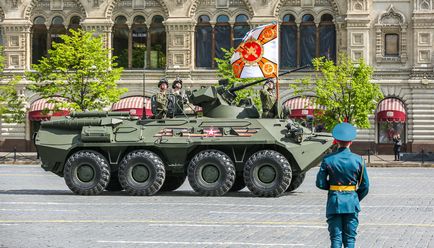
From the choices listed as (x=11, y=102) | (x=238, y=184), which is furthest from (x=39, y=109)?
(x=238, y=184)

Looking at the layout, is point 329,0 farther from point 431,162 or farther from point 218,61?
point 431,162

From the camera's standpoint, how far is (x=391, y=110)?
191 feet

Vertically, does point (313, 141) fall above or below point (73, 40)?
below

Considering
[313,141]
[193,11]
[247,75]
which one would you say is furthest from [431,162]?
[313,141]

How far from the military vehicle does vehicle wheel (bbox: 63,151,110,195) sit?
24 mm

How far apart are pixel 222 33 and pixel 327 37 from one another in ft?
20.1

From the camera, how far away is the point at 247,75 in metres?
46.1

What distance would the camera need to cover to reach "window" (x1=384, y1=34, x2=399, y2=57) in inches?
2328

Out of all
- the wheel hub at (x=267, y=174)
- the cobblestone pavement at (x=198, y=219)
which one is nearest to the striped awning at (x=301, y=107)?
the cobblestone pavement at (x=198, y=219)

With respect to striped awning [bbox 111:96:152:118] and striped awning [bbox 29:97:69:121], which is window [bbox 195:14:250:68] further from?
striped awning [bbox 29:97:69:121]

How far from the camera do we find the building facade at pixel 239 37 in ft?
192

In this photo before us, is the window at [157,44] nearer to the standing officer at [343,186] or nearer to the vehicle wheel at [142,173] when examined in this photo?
the vehicle wheel at [142,173]

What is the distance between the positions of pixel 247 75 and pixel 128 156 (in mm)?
21433

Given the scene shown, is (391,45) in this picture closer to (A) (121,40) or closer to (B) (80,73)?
(A) (121,40)
